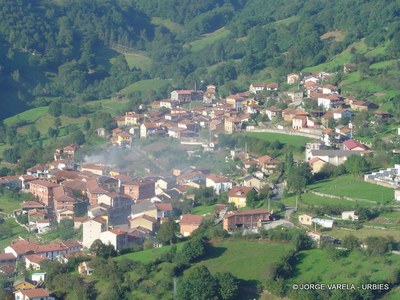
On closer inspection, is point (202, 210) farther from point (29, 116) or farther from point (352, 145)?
point (29, 116)

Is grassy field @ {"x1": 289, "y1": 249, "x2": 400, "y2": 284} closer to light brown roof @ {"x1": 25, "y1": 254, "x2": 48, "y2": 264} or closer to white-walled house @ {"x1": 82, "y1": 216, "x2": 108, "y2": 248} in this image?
white-walled house @ {"x1": 82, "y1": 216, "x2": 108, "y2": 248}

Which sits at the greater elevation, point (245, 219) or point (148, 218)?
point (245, 219)

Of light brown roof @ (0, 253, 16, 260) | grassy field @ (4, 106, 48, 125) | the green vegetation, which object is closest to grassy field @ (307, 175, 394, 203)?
the green vegetation

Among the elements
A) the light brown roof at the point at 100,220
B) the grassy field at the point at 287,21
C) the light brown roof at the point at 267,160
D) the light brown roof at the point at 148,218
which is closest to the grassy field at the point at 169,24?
the grassy field at the point at 287,21

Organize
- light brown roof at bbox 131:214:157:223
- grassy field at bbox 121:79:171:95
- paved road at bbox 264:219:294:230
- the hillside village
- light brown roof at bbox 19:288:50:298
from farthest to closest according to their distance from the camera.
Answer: grassy field at bbox 121:79:171:95, light brown roof at bbox 131:214:157:223, the hillside village, paved road at bbox 264:219:294:230, light brown roof at bbox 19:288:50:298

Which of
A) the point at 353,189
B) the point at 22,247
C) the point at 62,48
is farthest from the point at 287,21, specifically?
the point at 22,247

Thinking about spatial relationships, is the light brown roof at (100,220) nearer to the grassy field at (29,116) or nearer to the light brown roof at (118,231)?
the light brown roof at (118,231)

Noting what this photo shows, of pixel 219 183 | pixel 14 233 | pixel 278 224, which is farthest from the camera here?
pixel 219 183

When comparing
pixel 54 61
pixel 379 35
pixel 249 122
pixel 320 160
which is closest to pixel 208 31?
pixel 54 61
